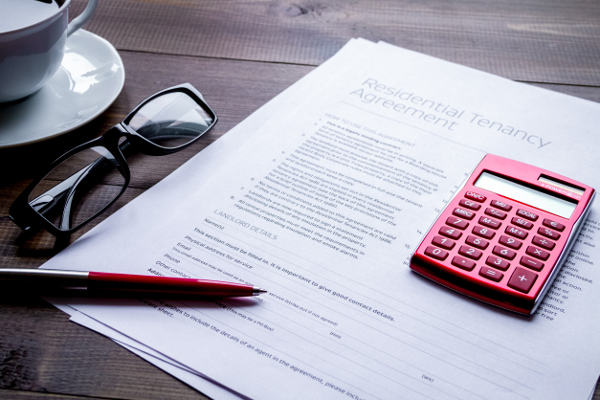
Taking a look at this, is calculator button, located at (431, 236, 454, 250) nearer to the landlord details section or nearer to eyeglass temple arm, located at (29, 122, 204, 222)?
the landlord details section

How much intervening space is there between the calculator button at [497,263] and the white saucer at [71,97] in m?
0.38

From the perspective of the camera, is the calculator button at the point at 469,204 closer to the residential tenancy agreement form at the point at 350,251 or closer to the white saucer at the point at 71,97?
the residential tenancy agreement form at the point at 350,251

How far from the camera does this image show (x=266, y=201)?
0.48 m

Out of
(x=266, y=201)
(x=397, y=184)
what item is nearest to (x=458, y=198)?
(x=397, y=184)

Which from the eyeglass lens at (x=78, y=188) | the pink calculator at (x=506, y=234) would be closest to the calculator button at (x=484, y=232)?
the pink calculator at (x=506, y=234)

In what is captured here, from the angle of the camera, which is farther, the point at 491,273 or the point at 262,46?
the point at 262,46

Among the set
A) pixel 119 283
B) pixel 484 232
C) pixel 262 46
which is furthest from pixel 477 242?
pixel 262 46

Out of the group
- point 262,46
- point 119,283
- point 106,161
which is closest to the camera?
point 119,283

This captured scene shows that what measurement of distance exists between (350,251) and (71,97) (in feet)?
1.06

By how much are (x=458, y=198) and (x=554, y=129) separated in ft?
0.55

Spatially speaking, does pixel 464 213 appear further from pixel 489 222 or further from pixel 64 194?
pixel 64 194

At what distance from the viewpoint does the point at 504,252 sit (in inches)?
16.6

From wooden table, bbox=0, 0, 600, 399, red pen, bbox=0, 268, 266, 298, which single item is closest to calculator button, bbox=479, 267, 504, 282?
red pen, bbox=0, 268, 266, 298

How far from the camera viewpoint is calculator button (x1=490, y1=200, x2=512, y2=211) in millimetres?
456
